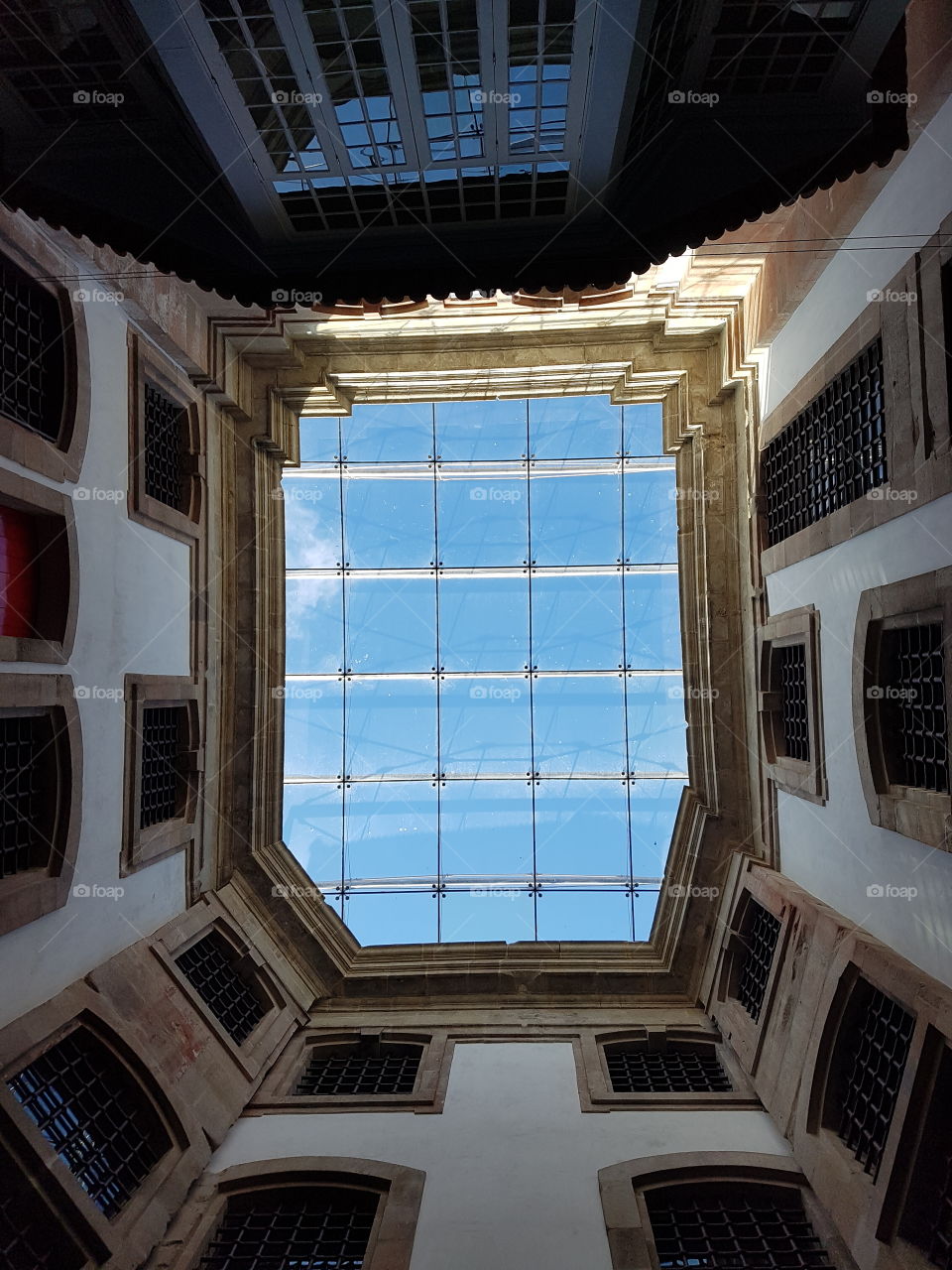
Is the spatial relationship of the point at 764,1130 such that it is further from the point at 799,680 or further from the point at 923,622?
the point at 923,622

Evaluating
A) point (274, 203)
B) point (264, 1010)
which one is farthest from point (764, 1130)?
point (274, 203)

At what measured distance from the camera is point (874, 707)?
28.9 ft

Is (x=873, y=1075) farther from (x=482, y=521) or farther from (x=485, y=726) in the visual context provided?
(x=482, y=521)

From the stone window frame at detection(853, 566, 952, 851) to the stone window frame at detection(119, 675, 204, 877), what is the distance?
335 inches

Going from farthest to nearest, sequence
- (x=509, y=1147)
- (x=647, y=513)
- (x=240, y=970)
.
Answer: (x=647, y=513)
(x=240, y=970)
(x=509, y=1147)

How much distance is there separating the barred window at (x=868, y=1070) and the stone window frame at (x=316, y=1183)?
4.39m

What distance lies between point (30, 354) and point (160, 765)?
554 centimetres

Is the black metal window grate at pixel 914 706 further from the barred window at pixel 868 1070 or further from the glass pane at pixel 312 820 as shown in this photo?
the glass pane at pixel 312 820

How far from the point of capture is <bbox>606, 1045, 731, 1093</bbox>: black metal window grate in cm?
1127

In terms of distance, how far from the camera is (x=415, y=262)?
769 cm

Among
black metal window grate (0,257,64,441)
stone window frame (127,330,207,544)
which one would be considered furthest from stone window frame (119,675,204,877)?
black metal window grate (0,257,64,441)

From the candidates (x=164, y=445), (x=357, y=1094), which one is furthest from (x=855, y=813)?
(x=164, y=445)

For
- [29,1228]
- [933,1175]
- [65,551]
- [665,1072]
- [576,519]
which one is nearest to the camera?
[933,1175]

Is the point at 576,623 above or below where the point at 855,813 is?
above
